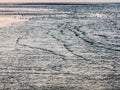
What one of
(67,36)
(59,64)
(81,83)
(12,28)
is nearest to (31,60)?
(59,64)

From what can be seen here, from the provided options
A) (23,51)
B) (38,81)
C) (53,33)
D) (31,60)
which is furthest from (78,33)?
(38,81)

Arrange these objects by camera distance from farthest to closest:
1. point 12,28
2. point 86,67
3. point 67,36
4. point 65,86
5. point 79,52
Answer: point 12,28, point 67,36, point 79,52, point 86,67, point 65,86

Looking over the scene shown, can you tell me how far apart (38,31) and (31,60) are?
13267mm

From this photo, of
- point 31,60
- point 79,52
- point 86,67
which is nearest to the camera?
point 86,67

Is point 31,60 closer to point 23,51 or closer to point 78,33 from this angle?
point 23,51

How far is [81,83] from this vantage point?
17.2m

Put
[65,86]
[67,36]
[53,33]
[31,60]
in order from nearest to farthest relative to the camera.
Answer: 1. [65,86]
2. [31,60]
3. [67,36]
4. [53,33]

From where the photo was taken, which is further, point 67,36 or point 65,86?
point 67,36

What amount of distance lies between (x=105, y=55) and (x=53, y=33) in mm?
10924

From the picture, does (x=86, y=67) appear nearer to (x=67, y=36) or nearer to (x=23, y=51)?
(x=23, y=51)

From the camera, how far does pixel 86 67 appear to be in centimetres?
2030

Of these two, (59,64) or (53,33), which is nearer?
(59,64)

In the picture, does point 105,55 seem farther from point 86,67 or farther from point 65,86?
point 65,86

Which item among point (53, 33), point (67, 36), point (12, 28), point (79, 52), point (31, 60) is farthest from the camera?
point (12, 28)
